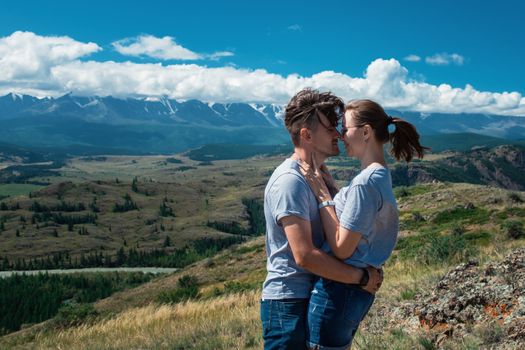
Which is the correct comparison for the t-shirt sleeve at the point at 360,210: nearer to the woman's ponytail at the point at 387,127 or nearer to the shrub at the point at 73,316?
the woman's ponytail at the point at 387,127

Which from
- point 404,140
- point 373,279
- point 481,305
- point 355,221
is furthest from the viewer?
point 481,305

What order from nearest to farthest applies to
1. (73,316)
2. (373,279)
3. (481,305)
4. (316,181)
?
(373,279) < (316,181) < (481,305) < (73,316)

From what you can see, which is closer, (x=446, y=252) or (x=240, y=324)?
(x=240, y=324)

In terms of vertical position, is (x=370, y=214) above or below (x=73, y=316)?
above

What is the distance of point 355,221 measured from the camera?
450 centimetres

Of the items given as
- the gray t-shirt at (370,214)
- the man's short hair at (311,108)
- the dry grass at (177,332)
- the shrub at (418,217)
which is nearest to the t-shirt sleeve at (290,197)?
the gray t-shirt at (370,214)

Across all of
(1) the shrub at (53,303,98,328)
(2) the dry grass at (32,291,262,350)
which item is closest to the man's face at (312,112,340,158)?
(2) the dry grass at (32,291,262,350)

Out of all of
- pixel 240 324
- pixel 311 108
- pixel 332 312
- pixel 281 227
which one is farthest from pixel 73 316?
pixel 311 108

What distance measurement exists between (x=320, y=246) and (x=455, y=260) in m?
13.4

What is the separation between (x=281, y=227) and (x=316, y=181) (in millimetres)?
553

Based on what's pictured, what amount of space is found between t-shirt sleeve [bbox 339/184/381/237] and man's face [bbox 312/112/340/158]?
58 cm

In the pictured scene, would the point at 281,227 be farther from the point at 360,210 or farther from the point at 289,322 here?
the point at 289,322

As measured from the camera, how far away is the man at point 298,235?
457 centimetres

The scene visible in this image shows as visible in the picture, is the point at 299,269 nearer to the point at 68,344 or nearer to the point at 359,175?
the point at 359,175
